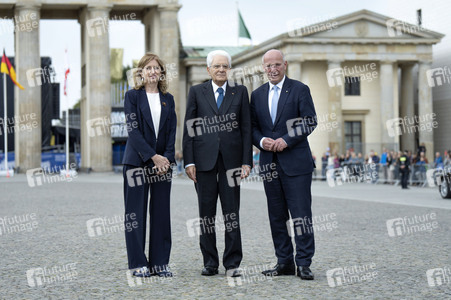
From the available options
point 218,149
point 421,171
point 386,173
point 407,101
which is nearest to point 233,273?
point 218,149

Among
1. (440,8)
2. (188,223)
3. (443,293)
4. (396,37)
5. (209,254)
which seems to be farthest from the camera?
(440,8)

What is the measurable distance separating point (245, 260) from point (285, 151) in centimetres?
180

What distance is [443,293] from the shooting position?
6.97 meters

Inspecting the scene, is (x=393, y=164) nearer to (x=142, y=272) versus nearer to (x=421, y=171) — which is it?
(x=421, y=171)

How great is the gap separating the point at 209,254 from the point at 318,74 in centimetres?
4902

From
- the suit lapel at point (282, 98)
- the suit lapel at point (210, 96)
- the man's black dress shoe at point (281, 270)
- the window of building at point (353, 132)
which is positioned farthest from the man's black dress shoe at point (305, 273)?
the window of building at point (353, 132)

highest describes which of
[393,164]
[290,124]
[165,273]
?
[290,124]

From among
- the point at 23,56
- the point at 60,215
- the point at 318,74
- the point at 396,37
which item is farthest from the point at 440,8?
the point at 60,215

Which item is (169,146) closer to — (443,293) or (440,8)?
(443,293)

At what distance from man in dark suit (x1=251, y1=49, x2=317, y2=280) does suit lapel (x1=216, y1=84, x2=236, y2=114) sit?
322 mm

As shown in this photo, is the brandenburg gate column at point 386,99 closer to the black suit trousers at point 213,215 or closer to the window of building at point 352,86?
the window of building at point 352,86

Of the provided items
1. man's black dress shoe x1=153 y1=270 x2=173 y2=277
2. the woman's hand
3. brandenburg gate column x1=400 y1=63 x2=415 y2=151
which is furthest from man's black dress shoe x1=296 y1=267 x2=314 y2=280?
brandenburg gate column x1=400 y1=63 x2=415 y2=151

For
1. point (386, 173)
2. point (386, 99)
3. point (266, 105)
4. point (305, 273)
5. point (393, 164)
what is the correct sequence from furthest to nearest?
point (386, 99) → point (386, 173) → point (393, 164) → point (266, 105) → point (305, 273)

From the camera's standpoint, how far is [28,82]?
55.8m
